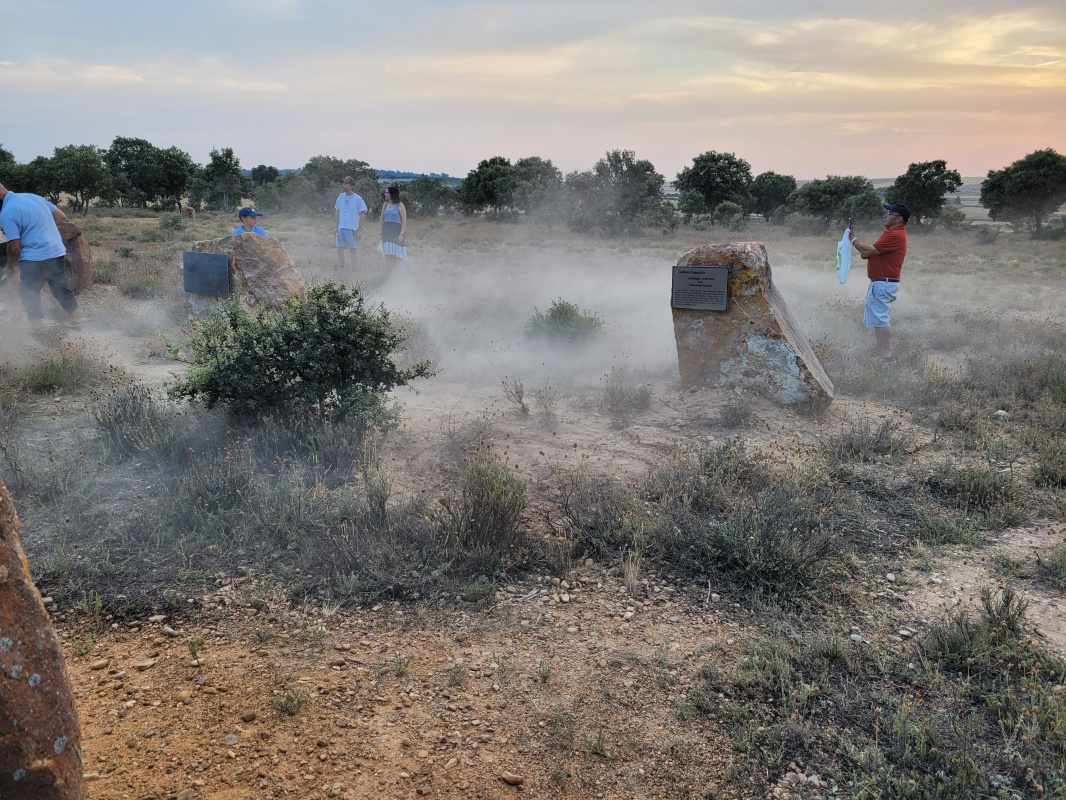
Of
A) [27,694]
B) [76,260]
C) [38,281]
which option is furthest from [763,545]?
[76,260]

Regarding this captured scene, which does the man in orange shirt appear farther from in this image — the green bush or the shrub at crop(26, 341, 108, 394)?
the shrub at crop(26, 341, 108, 394)

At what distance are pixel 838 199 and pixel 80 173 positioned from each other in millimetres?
42172

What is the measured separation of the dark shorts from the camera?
8727mm

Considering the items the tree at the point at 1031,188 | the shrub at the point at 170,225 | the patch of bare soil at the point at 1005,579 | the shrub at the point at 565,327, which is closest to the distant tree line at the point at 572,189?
the tree at the point at 1031,188

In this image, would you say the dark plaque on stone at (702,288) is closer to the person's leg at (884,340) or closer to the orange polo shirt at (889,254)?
the orange polo shirt at (889,254)

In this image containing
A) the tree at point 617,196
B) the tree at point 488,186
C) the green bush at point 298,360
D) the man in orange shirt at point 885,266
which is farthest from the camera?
the tree at point 488,186

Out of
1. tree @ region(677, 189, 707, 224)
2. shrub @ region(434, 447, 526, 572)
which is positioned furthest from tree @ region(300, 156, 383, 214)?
shrub @ region(434, 447, 526, 572)

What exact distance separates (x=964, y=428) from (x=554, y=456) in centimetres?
426

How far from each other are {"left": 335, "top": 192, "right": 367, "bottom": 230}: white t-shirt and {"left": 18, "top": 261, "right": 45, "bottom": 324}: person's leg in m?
5.18

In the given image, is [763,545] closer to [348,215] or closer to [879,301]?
[879,301]

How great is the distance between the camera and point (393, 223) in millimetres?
13172

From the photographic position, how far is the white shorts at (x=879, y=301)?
8703 mm

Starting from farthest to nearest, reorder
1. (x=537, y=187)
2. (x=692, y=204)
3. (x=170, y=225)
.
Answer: (x=692, y=204)
(x=537, y=187)
(x=170, y=225)

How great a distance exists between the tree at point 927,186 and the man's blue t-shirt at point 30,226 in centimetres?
3903
